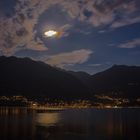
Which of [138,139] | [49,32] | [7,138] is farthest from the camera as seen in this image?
[138,139]

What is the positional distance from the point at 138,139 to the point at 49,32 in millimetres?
47233

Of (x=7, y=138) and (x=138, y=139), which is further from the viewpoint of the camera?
(x=138, y=139)

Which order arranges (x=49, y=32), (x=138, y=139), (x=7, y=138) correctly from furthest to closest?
(x=138, y=139) < (x=7, y=138) < (x=49, y=32)

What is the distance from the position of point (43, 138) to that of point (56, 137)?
9.16ft

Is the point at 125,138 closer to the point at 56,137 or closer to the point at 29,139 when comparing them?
the point at 56,137

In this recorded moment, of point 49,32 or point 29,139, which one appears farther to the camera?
point 29,139

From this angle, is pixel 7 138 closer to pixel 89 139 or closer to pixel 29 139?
pixel 29 139

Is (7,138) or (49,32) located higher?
(49,32)

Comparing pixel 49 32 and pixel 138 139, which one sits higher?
pixel 49 32

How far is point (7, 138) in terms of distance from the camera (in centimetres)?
6322

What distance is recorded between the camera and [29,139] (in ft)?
210

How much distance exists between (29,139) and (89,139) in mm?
11128

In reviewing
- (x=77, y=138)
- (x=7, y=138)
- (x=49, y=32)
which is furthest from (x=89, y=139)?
(x=49, y=32)

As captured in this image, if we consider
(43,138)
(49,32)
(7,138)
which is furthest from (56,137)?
(49,32)
